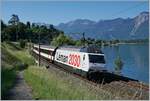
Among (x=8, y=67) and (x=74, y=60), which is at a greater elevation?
(x=8, y=67)

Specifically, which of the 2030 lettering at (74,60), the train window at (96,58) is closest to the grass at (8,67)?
the 2030 lettering at (74,60)

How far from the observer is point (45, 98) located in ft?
53.2

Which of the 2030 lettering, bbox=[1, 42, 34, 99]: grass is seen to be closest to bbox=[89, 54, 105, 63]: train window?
the 2030 lettering

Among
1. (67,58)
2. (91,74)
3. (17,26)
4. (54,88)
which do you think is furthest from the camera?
(17,26)

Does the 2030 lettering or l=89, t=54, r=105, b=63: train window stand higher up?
l=89, t=54, r=105, b=63: train window

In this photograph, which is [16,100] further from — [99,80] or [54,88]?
[99,80]

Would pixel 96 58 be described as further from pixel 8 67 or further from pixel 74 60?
pixel 8 67

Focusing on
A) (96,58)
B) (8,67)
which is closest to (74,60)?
(96,58)

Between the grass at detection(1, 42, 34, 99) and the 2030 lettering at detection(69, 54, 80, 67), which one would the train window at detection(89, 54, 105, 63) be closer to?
the 2030 lettering at detection(69, 54, 80, 67)

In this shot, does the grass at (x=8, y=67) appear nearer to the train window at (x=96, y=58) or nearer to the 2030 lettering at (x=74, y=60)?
the 2030 lettering at (x=74, y=60)

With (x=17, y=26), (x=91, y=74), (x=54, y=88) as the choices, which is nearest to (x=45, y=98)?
(x=54, y=88)

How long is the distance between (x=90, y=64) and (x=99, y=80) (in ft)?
4.92

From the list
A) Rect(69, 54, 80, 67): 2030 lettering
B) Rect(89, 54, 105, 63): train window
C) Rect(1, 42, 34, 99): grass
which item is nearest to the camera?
Rect(1, 42, 34, 99): grass

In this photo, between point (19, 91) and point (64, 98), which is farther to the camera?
point (19, 91)
